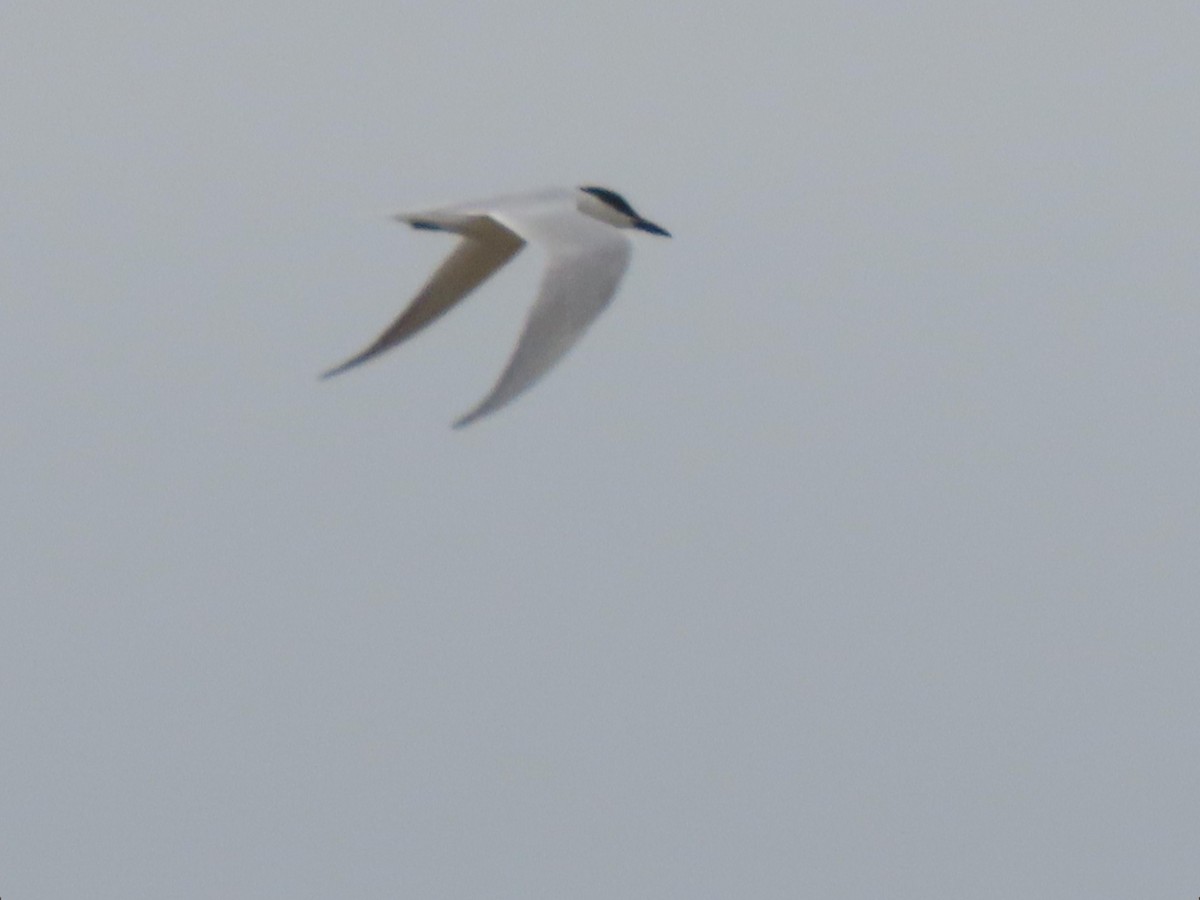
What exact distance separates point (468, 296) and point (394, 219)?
0.96 m

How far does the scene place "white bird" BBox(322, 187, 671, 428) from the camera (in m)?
15.0

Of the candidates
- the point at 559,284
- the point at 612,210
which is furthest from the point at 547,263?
the point at 612,210

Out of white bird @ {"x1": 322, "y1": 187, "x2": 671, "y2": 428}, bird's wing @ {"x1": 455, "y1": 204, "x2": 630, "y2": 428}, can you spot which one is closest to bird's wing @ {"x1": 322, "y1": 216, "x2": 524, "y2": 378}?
white bird @ {"x1": 322, "y1": 187, "x2": 671, "y2": 428}

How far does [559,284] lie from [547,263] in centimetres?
22

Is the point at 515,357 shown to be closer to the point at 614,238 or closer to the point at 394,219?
the point at 614,238

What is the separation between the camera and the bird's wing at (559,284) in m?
14.8

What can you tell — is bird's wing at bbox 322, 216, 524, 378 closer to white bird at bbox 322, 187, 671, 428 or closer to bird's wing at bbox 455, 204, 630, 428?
white bird at bbox 322, 187, 671, 428

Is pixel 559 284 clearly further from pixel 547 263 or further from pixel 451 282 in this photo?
pixel 451 282

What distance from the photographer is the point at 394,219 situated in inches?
690

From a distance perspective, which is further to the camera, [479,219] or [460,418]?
[479,219]

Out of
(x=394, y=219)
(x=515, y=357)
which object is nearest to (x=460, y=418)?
(x=515, y=357)

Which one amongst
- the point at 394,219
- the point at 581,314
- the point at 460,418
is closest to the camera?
the point at 460,418

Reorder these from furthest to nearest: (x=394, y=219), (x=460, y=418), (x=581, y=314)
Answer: (x=394, y=219), (x=581, y=314), (x=460, y=418)

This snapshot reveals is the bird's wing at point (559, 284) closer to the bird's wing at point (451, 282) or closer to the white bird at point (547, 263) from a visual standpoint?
the white bird at point (547, 263)
